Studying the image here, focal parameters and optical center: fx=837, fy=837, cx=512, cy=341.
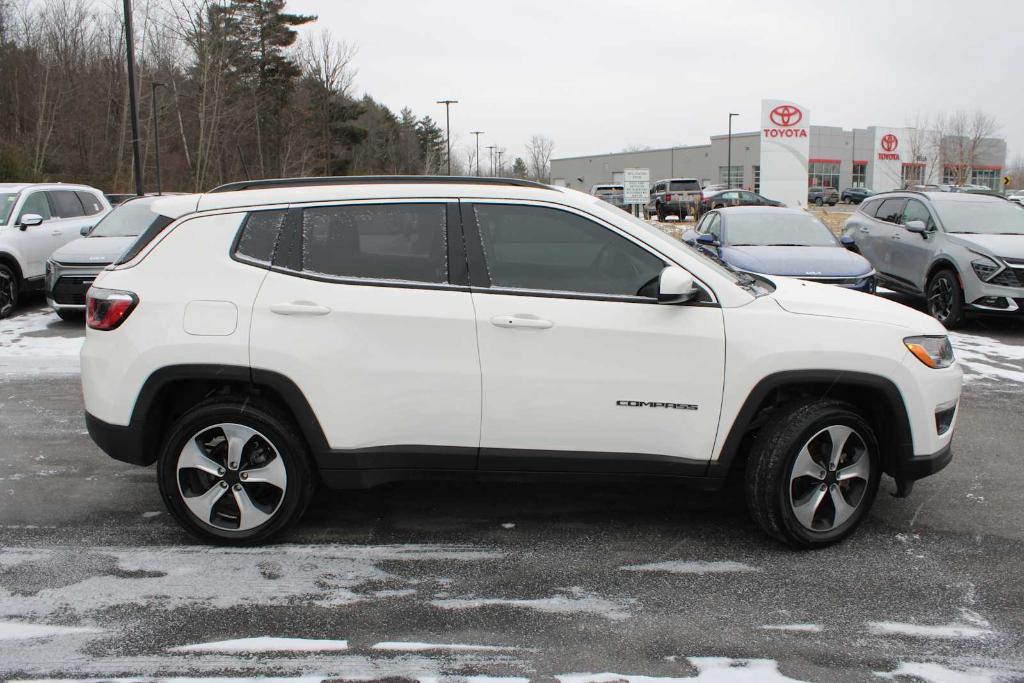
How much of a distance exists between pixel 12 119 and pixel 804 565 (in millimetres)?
45325

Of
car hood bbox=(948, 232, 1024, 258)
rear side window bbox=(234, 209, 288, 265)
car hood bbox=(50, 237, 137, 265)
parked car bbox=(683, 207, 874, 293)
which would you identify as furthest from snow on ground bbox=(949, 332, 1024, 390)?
car hood bbox=(50, 237, 137, 265)

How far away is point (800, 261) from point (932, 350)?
18.8ft

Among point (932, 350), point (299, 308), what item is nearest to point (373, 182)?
point (299, 308)

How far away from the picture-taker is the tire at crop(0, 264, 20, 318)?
36.4 ft

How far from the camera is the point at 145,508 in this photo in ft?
15.2

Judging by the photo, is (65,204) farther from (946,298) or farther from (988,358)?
(988,358)

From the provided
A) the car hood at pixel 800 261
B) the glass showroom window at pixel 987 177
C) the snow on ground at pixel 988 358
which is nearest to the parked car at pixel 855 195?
the glass showroom window at pixel 987 177

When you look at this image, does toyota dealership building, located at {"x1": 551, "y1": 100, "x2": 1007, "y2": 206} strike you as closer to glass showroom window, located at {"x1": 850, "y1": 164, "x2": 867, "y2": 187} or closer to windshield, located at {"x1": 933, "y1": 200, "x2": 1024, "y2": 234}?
glass showroom window, located at {"x1": 850, "y1": 164, "x2": 867, "y2": 187}

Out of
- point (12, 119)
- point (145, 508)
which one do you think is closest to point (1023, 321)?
point (145, 508)

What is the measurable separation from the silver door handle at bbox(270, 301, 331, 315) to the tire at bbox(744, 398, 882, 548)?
2.13m

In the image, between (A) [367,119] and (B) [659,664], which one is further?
(A) [367,119]

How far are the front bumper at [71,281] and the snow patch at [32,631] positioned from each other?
7.69 meters

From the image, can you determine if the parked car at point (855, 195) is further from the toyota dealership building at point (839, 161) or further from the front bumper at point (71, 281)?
the front bumper at point (71, 281)

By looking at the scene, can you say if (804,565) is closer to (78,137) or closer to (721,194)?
(721,194)
